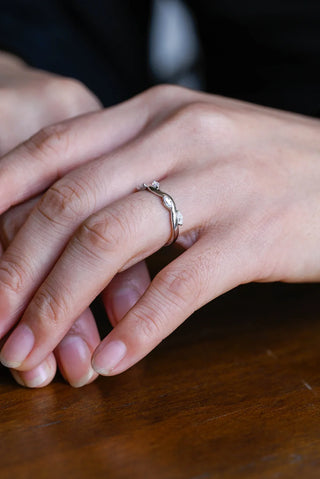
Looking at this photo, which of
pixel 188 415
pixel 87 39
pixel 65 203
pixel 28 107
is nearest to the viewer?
pixel 188 415

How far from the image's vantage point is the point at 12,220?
0.62 metres

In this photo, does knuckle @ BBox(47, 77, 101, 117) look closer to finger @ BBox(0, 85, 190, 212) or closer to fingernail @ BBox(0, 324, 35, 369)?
finger @ BBox(0, 85, 190, 212)

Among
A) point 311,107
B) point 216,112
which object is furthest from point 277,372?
point 311,107

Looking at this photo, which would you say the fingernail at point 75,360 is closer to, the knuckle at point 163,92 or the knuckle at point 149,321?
the knuckle at point 149,321

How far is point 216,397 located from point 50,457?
160 millimetres

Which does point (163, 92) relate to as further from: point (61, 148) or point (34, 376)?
point (34, 376)

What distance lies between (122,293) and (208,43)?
3.27 feet

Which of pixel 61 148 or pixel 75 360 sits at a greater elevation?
pixel 61 148

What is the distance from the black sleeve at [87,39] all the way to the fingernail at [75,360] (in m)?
0.84

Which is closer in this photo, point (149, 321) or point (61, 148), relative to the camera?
point (149, 321)

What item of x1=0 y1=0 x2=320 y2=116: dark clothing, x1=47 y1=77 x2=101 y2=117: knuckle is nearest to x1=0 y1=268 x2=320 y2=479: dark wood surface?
x1=47 y1=77 x2=101 y2=117: knuckle

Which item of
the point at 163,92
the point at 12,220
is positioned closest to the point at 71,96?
the point at 163,92

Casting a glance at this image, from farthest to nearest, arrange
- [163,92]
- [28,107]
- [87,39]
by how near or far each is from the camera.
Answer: [87,39] < [28,107] < [163,92]

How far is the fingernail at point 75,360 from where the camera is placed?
50 centimetres
